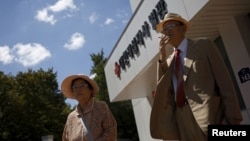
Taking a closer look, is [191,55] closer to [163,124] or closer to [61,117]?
[163,124]

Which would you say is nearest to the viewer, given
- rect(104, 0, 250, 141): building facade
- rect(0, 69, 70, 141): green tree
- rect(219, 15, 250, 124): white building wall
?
rect(104, 0, 250, 141): building facade

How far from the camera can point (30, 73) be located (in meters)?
34.1

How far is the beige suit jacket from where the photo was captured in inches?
100

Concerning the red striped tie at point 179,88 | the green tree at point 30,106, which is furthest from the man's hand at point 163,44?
the green tree at point 30,106

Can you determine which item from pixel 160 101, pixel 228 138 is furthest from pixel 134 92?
pixel 228 138

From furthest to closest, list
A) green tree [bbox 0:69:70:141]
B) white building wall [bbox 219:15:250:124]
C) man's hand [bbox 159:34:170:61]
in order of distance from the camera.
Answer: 1. green tree [bbox 0:69:70:141]
2. white building wall [bbox 219:15:250:124]
3. man's hand [bbox 159:34:170:61]

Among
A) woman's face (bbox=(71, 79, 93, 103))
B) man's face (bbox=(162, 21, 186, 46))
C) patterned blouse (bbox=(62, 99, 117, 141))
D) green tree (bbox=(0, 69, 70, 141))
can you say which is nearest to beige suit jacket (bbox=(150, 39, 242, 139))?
man's face (bbox=(162, 21, 186, 46))

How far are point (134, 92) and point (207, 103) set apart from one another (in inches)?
407

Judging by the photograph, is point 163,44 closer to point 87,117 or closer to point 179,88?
point 179,88

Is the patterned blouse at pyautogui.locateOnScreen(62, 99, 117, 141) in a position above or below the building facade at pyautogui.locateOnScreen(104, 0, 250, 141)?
below

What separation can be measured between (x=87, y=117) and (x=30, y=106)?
3036cm

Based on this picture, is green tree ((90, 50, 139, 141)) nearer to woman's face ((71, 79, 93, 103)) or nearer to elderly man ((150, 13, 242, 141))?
woman's face ((71, 79, 93, 103))

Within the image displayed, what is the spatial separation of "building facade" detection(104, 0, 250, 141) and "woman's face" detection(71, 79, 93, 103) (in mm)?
3458

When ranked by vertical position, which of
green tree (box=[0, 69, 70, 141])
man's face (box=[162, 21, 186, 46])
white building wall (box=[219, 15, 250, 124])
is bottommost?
man's face (box=[162, 21, 186, 46])
